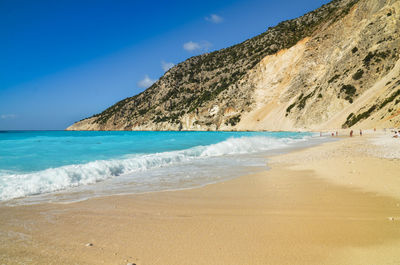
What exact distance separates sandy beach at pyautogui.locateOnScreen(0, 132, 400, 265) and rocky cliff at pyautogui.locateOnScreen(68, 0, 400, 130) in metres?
36.0

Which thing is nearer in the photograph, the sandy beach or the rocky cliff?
the sandy beach

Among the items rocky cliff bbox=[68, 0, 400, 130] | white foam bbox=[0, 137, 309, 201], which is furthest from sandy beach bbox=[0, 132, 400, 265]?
rocky cliff bbox=[68, 0, 400, 130]

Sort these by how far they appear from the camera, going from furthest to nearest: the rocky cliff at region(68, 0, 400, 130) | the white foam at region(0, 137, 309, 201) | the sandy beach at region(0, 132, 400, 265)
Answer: the rocky cliff at region(68, 0, 400, 130), the white foam at region(0, 137, 309, 201), the sandy beach at region(0, 132, 400, 265)

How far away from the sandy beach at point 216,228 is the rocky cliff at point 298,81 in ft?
118

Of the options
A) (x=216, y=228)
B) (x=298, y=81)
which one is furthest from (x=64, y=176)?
(x=298, y=81)

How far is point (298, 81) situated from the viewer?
65375 millimetres

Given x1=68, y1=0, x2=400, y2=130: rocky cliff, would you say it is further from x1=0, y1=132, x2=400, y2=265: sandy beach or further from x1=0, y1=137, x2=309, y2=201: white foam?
x1=0, y1=132, x2=400, y2=265: sandy beach

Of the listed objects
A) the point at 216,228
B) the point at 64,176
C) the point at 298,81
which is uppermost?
the point at 298,81

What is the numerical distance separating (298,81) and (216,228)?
6729 cm

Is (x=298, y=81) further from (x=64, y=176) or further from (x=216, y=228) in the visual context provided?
(x=216, y=228)

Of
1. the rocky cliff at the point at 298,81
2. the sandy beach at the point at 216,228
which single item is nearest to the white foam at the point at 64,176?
the sandy beach at the point at 216,228

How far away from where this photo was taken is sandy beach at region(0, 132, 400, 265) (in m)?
2.92

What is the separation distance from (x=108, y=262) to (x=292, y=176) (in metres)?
6.59

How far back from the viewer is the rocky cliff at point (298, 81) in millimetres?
46094
